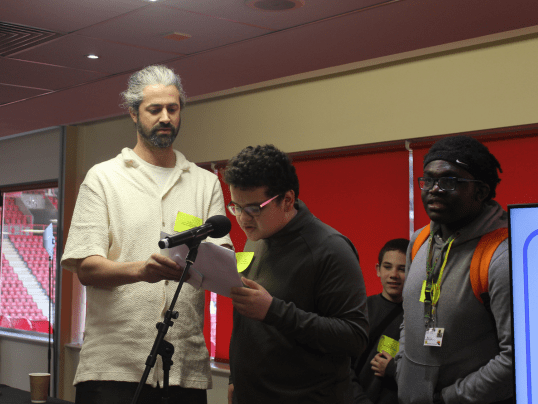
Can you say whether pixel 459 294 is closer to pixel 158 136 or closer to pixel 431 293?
pixel 431 293

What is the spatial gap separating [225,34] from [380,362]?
203cm

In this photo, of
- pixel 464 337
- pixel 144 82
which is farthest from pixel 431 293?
pixel 144 82

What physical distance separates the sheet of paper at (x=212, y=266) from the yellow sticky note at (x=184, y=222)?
73mm

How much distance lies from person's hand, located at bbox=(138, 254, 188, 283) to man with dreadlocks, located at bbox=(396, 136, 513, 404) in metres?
0.80

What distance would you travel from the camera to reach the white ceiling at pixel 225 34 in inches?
128

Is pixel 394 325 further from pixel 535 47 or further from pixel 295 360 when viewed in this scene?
pixel 535 47

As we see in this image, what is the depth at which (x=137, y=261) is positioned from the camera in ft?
6.40

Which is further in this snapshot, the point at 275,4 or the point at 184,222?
the point at 275,4

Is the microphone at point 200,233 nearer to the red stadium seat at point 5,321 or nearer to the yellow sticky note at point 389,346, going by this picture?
the yellow sticky note at point 389,346

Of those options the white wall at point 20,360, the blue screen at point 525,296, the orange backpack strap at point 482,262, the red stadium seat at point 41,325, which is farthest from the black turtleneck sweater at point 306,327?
the red stadium seat at point 41,325

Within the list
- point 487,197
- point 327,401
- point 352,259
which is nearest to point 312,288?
point 352,259

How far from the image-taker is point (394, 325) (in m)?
3.13

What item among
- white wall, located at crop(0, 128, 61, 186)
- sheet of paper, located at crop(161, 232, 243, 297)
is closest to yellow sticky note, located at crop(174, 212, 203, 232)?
sheet of paper, located at crop(161, 232, 243, 297)

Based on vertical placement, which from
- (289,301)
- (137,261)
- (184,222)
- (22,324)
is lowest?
(22,324)
